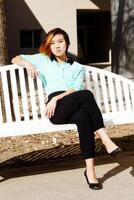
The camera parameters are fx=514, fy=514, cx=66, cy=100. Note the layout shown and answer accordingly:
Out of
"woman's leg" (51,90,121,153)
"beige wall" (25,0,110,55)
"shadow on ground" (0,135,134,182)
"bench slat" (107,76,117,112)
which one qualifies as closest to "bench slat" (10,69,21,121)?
"woman's leg" (51,90,121,153)

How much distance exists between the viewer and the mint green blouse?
16.3 ft

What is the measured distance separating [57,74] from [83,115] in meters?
0.55

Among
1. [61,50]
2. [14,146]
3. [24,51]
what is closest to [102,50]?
[24,51]

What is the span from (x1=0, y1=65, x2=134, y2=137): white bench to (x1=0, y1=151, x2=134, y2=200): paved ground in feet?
1.61

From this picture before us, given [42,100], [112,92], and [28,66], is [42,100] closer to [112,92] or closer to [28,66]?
[28,66]

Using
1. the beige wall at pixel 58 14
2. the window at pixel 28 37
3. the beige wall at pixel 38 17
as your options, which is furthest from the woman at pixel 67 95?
the window at pixel 28 37

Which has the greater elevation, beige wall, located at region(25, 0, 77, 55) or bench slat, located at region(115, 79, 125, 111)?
beige wall, located at region(25, 0, 77, 55)

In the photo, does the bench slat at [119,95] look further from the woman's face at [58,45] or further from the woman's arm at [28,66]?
the woman's arm at [28,66]

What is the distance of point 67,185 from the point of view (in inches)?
188

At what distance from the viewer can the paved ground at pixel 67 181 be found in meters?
4.47

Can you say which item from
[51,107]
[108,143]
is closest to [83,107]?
[51,107]

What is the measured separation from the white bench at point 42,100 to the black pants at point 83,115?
152mm

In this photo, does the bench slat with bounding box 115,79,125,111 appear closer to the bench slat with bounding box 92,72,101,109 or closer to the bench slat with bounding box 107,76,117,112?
the bench slat with bounding box 107,76,117,112

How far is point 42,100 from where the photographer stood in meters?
5.32
